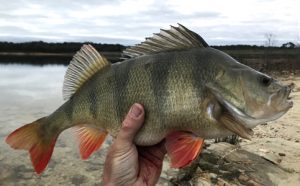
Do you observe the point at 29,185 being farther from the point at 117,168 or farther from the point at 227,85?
the point at 227,85

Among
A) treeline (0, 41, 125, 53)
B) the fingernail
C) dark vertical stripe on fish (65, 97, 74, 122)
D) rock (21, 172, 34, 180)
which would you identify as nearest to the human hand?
the fingernail

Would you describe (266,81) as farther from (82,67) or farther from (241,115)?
(82,67)

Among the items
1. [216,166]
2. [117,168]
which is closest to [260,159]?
[216,166]

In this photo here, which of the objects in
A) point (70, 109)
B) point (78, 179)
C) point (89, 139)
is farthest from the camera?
point (78, 179)

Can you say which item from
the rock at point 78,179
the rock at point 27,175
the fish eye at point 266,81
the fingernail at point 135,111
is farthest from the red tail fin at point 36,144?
the rock at point 27,175

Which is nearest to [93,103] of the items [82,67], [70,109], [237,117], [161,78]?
[70,109]

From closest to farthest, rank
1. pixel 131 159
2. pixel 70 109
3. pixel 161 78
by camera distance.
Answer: pixel 161 78
pixel 70 109
pixel 131 159
